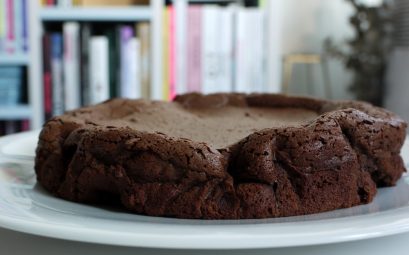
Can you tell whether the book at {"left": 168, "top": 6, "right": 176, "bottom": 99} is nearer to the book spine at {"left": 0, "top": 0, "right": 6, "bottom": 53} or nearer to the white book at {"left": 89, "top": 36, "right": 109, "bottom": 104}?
the white book at {"left": 89, "top": 36, "right": 109, "bottom": 104}

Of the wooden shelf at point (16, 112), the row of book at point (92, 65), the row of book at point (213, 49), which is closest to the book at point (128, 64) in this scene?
the row of book at point (92, 65)

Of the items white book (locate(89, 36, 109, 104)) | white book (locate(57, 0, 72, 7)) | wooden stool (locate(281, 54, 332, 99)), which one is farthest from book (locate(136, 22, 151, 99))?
wooden stool (locate(281, 54, 332, 99))

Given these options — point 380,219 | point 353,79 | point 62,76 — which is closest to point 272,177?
point 380,219

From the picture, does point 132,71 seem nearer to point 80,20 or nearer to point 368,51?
point 80,20

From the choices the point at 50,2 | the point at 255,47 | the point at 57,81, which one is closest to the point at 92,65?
the point at 57,81

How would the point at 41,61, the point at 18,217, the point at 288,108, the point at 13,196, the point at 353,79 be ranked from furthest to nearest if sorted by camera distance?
the point at 353,79
the point at 41,61
the point at 288,108
the point at 13,196
the point at 18,217

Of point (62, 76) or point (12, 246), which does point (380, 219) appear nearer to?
point (12, 246)
